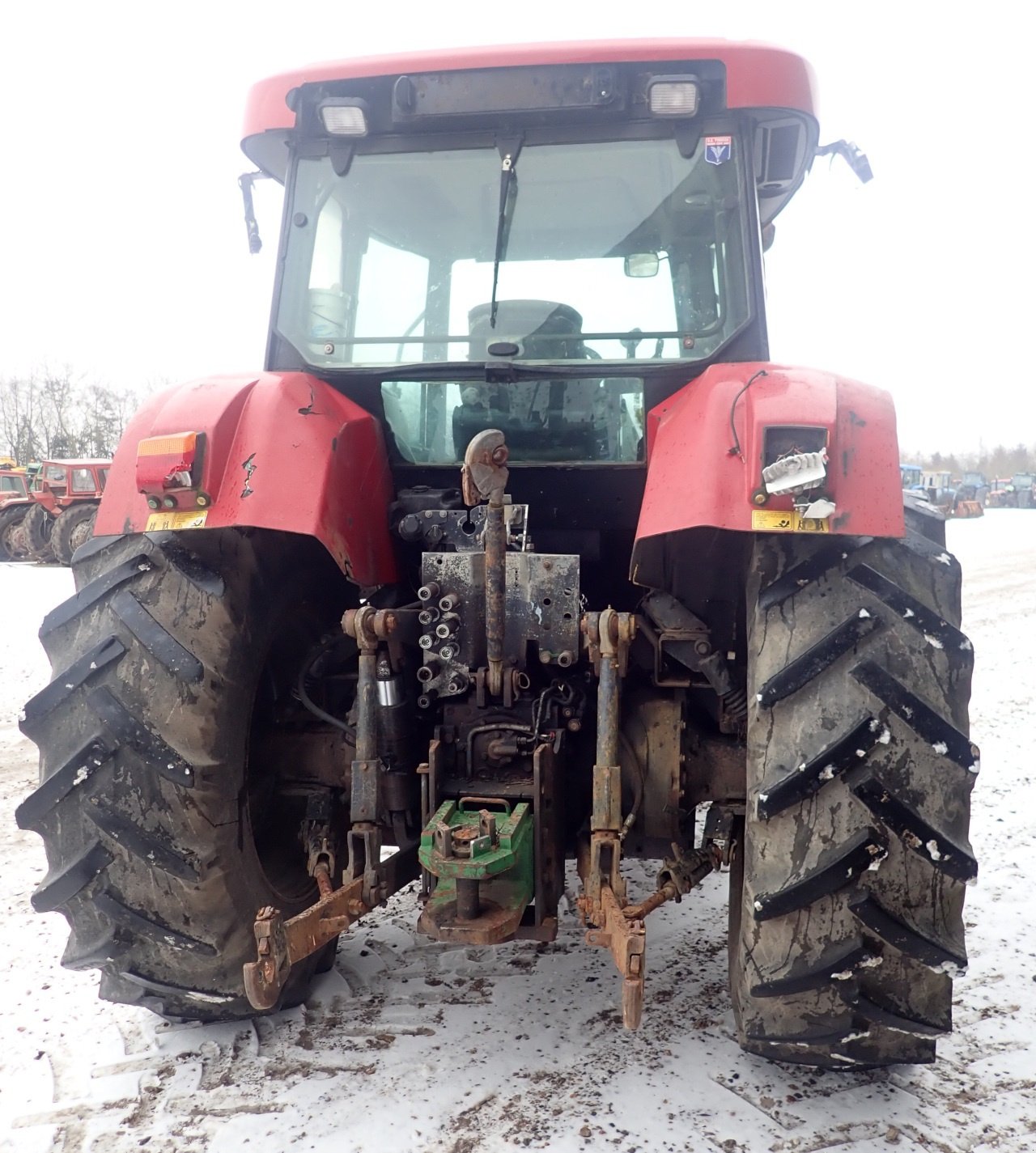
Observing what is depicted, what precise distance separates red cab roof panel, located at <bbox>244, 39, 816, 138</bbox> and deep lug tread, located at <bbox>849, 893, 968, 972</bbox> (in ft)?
6.91

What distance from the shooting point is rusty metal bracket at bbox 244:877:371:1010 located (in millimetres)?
2029

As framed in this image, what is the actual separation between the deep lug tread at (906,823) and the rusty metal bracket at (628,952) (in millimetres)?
544

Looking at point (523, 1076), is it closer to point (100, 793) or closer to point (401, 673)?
point (401, 673)

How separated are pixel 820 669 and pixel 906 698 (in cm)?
18

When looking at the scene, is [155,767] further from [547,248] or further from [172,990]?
[547,248]

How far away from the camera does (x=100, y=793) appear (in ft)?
7.45

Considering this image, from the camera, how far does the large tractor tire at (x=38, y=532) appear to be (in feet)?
63.5

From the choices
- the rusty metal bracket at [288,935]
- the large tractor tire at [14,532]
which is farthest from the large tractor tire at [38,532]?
the rusty metal bracket at [288,935]

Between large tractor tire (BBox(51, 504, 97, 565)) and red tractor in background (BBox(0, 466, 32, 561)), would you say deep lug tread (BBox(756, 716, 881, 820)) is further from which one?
red tractor in background (BBox(0, 466, 32, 561))

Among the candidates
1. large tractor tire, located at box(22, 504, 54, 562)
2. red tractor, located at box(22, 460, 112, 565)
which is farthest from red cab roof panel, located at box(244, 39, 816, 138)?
large tractor tire, located at box(22, 504, 54, 562)

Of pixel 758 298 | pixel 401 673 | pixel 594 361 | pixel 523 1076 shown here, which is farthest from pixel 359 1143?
pixel 758 298

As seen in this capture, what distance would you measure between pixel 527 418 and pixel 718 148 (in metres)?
0.92

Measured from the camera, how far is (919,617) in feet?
6.84

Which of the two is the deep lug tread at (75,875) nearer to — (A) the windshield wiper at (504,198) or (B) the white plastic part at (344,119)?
(A) the windshield wiper at (504,198)
